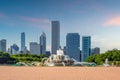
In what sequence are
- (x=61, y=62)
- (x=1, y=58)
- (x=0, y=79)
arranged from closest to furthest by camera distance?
(x=0, y=79), (x=61, y=62), (x=1, y=58)

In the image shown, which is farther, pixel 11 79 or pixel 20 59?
pixel 20 59

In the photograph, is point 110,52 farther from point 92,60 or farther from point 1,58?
point 1,58

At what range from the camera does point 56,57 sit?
264 feet

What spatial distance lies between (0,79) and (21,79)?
136 centimetres

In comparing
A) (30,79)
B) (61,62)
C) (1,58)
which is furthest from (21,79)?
(1,58)

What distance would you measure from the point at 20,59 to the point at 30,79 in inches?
2992

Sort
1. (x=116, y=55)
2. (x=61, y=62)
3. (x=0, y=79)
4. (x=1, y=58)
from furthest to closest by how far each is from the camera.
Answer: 1. (x=1, y=58)
2. (x=116, y=55)
3. (x=61, y=62)
4. (x=0, y=79)

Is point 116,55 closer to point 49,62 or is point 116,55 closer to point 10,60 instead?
point 49,62

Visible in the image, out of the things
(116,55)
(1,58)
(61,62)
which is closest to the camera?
(61,62)

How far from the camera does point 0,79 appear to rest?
2186cm

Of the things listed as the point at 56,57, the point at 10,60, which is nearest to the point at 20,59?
the point at 10,60

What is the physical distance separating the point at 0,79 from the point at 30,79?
1.96 metres

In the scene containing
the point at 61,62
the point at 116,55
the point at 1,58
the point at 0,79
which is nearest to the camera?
the point at 0,79

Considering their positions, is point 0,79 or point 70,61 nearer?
point 0,79
